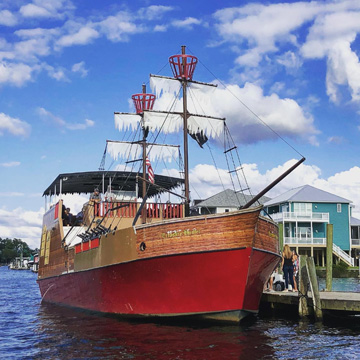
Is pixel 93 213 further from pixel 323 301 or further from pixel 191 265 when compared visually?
pixel 323 301

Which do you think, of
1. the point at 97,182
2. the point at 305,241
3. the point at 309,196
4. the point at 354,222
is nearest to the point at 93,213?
the point at 97,182

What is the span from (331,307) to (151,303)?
533cm

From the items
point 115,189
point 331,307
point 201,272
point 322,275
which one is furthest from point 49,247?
point 322,275

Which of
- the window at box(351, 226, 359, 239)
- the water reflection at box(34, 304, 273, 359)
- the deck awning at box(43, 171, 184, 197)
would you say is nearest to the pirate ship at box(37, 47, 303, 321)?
the water reflection at box(34, 304, 273, 359)

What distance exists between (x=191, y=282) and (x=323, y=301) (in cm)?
426

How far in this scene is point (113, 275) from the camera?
16.2m

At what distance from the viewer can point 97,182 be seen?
27.4m

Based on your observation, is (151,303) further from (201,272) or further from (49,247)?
(49,247)

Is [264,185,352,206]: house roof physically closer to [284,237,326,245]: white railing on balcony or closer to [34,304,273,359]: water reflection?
[284,237,326,245]: white railing on balcony

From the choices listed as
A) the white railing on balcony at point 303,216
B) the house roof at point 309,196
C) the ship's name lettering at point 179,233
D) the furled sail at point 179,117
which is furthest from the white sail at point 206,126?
the house roof at point 309,196

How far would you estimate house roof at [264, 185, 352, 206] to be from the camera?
176 ft

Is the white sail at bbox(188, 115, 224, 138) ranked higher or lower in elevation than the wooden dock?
higher

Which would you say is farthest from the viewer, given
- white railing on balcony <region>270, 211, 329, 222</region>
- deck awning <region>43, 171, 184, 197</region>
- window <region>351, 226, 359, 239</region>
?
window <region>351, 226, 359, 239</region>

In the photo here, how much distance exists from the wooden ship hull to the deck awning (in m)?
8.31
